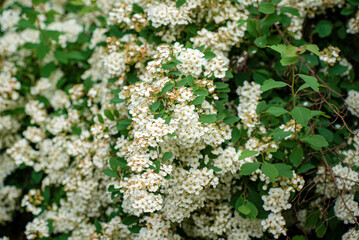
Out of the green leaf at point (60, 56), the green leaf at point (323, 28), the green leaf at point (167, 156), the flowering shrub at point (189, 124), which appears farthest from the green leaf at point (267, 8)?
→ the green leaf at point (60, 56)

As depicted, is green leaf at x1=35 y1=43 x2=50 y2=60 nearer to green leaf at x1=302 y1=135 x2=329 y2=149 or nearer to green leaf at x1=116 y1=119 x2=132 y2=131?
green leaf at x1=116 y1=119 x2=132 y2=131

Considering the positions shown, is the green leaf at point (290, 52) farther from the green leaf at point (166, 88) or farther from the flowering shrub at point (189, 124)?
the green leaf at point (166, 88)

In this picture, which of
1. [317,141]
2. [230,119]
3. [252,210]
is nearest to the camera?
[317,141]

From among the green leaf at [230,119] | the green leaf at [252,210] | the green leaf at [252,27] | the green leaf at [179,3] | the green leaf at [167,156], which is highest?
the green leaf at [179,3]

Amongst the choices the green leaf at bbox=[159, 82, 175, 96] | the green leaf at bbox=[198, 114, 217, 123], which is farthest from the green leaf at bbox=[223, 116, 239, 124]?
the green leaf at bbox=[159, 82, 175, 96]

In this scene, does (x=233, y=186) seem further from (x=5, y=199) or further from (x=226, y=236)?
(x=5, y=199)

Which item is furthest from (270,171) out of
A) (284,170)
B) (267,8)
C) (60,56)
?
(60,56)

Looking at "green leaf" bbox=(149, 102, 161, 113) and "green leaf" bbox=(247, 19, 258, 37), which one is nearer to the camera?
"green leaf" bbox=(149, 102, 161, 113)

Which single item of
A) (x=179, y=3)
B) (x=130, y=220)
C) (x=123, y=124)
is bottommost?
(x=130, y=220)

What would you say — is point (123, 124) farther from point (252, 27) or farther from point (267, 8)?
point (267, 8)
